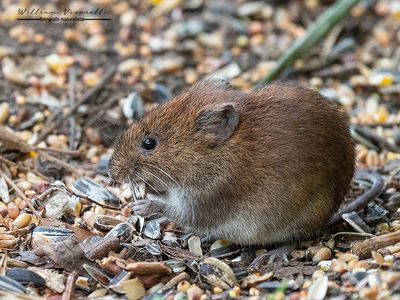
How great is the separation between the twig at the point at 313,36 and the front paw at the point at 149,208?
2.29 metres

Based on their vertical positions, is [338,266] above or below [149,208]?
below

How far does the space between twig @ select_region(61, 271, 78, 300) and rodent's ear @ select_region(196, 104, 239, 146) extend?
132 centimetres

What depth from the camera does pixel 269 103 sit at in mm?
5891

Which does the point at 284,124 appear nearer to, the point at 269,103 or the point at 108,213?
the point at 269,103

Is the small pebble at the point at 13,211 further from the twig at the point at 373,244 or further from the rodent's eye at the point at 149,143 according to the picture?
the twig at the point at 373,244

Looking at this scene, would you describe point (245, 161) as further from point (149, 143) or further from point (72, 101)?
point (72, 101)

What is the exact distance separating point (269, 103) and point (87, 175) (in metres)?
1.85

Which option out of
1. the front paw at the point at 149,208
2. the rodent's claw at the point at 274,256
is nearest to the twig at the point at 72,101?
the front paw at the point at 149,208

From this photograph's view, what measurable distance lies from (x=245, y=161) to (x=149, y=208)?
82cm

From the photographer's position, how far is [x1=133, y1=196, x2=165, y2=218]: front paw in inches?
241

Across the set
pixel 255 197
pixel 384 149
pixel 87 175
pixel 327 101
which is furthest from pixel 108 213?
pixel 384 149

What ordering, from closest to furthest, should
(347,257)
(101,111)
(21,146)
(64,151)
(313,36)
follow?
(347,257) < (21,146) < (64,151) < (101,111) < (313,36)

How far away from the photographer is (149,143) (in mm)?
6004

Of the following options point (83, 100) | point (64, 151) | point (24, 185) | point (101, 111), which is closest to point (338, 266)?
point (24, 185)
